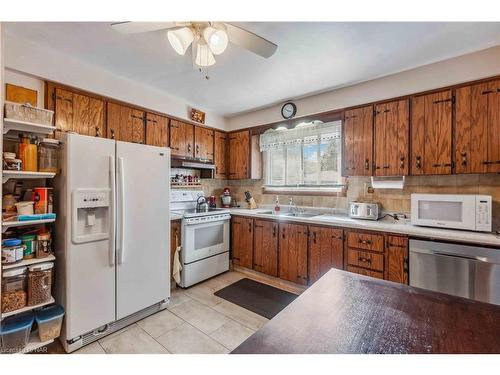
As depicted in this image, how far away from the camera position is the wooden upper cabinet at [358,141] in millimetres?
2574

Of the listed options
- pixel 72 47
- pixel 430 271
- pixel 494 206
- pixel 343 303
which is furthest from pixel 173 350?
pixel 494 206

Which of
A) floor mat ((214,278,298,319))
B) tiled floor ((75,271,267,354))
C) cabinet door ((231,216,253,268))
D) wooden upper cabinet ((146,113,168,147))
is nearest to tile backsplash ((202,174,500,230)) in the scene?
cabinet door ((231,216,253,268))

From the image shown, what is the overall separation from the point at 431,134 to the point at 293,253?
6.36 feet

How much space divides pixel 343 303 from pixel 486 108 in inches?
92.5

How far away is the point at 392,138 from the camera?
2.42 meters

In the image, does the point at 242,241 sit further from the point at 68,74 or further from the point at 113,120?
the point at 68,74

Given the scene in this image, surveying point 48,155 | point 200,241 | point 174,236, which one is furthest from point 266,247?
point 48,155

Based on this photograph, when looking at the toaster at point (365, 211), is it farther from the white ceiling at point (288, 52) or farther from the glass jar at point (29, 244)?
the glass jar at point (29, 244)

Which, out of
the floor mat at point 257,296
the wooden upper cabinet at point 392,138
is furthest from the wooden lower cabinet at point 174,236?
the wooden upper cabinet at point 392,138

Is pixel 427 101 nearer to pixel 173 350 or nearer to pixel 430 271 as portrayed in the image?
pixel 430 271

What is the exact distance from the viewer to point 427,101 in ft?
7.32

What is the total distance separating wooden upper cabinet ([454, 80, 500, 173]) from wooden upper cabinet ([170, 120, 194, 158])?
3.11 m

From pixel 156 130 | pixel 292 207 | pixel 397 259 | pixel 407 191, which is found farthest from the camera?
pixel 292 207
